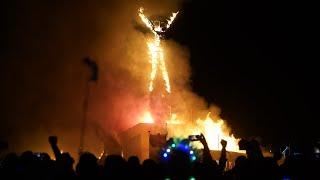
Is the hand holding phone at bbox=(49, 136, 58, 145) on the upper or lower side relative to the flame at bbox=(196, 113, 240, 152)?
lower

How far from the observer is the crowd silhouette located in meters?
5.55

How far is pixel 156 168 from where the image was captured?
5566mm

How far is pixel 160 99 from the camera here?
126 feet

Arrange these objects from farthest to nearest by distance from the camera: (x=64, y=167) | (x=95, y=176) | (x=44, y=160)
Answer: (x=44, y=160) → (x=64, y=167) → (x=95, y=176)

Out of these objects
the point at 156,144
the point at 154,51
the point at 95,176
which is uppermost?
the point at 154,51

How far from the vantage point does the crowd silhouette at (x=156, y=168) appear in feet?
18.2

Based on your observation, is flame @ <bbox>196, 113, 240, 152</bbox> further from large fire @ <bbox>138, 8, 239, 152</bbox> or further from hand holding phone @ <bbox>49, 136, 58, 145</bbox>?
hand holding phone @ <bbox>49, 136, 58, 145</bbox>

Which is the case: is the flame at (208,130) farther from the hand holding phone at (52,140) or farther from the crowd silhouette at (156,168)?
the crowd silhouette at (156,168)

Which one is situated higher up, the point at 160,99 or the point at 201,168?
the point at 160,99

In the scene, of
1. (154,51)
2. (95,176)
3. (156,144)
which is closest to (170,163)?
(95,176)

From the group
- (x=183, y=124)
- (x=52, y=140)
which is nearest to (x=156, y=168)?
(x=52, y=140)

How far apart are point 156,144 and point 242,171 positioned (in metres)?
10.6

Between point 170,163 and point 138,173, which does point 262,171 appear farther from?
point 138,173

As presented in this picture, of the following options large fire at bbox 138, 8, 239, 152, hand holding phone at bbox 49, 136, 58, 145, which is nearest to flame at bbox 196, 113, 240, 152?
large fire at bbox 138, 8, 239, 152
